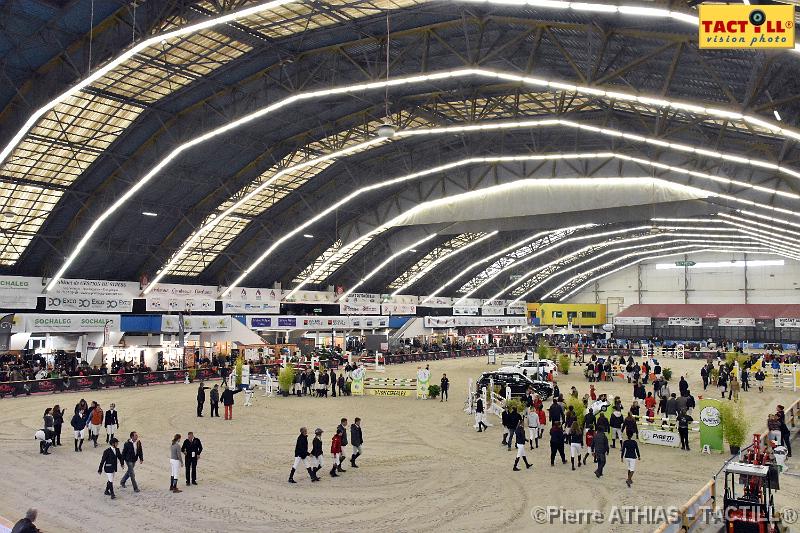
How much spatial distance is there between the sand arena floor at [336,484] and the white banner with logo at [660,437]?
0.44 meters

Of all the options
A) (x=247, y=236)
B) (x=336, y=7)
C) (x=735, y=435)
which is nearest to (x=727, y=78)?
(x=735, y=435)

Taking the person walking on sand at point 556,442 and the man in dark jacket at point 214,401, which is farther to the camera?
the man in dark jacket at point 214,401

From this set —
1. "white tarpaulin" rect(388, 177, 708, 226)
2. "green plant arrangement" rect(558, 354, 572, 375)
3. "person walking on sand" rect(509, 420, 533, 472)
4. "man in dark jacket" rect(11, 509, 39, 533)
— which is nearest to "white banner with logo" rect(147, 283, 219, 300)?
"white tarpaulin" rect(388, 177, 708, 226)

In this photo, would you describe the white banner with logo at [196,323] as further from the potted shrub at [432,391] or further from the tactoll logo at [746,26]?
the tactoll logo at [746,26]

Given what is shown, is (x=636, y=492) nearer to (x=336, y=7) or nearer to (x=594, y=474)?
(x=594, y=474)

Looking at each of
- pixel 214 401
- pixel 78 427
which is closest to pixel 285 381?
pixel 214 401

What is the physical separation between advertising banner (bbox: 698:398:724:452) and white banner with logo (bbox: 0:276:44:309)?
3494cm

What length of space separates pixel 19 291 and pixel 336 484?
2922 centimetres

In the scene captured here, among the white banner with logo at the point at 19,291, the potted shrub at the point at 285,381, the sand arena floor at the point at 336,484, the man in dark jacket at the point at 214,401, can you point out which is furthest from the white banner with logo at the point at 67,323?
the man in dark jacket at the point at 214,401

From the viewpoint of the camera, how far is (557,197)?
33.8 metres

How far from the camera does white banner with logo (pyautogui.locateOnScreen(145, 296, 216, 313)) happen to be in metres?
41.8

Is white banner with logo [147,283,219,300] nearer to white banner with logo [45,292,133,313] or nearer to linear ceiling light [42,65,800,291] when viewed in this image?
white banner with logo [45,292,133,313]

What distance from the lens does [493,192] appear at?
3691cm

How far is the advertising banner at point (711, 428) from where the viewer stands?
1769 cm
